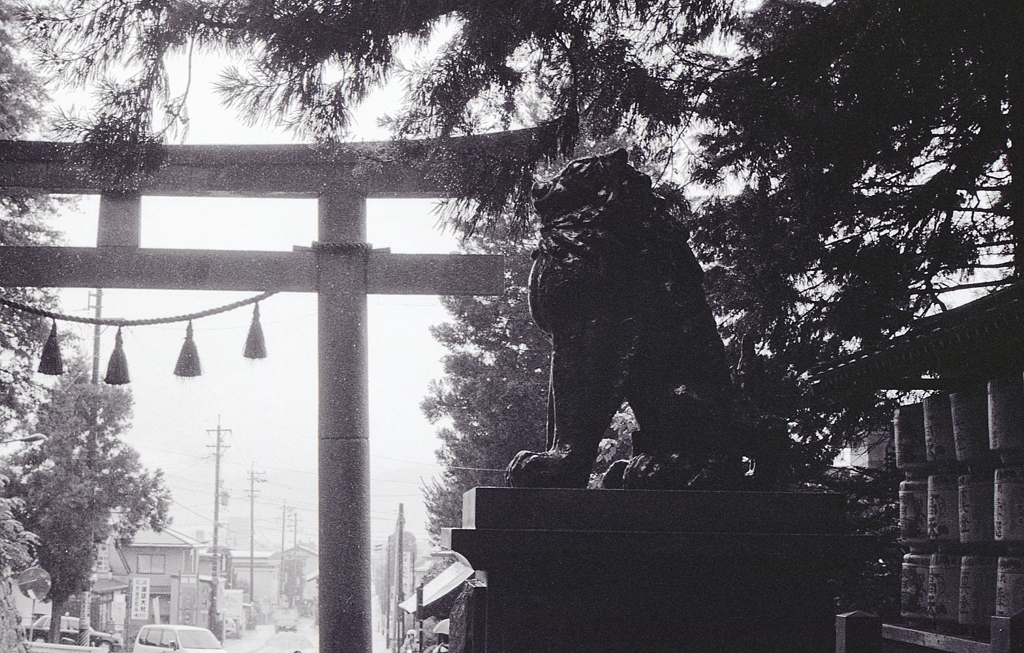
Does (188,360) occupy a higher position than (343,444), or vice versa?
(188,360)

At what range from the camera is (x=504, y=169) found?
4.37 metres

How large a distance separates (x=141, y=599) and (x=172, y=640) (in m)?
22.7

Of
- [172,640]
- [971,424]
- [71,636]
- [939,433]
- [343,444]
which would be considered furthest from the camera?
[71,636]

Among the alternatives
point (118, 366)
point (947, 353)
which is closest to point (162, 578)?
point (118, 366)

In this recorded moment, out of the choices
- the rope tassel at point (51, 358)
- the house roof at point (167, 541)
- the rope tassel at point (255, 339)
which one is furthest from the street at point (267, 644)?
the rope tassel at point (255, 339)

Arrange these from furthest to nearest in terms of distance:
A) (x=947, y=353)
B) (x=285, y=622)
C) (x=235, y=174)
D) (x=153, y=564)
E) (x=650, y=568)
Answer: (x=285, y=622) → (x=153, y=564) → (x=235, y=174) → (x=947, y=353) → (x=650, y=568)

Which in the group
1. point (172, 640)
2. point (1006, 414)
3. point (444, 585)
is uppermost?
point (1006, 414)

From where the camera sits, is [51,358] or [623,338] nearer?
[623,338]

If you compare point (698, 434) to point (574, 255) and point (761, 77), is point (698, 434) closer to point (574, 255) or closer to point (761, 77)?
point (574, 255)

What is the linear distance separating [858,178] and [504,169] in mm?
2429

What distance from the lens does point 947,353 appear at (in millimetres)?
4441

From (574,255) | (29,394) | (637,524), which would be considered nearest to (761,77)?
(574,255)

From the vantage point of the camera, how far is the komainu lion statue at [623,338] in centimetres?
278

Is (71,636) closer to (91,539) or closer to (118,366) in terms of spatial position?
(91,539)
